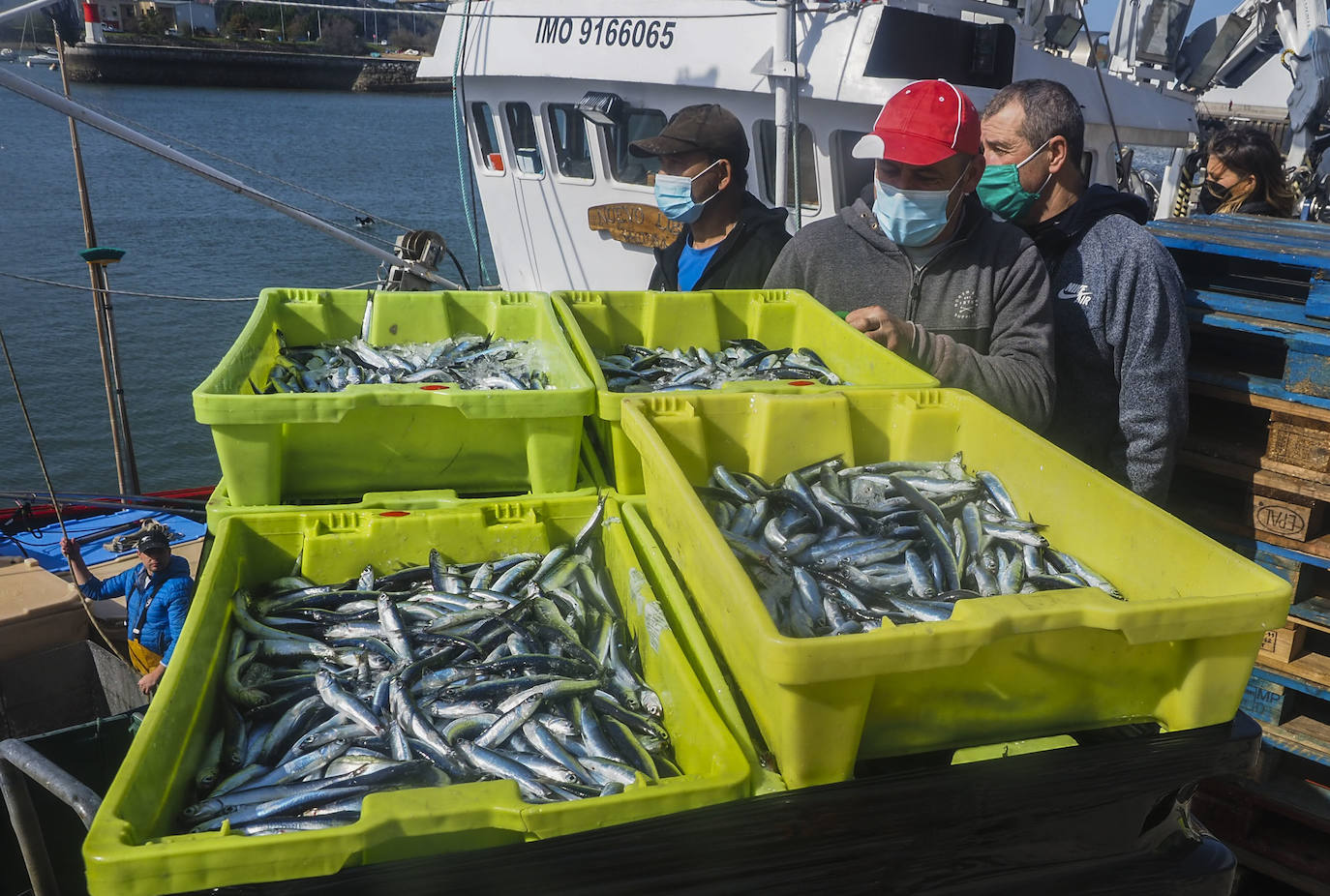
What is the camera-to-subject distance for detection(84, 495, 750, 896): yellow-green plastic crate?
1721 millimetres

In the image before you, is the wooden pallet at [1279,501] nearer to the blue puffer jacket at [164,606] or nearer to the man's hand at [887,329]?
the man's hand at [887,329]

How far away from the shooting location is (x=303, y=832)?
175 centimetres

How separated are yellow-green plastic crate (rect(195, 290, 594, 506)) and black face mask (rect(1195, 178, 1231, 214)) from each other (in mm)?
5657

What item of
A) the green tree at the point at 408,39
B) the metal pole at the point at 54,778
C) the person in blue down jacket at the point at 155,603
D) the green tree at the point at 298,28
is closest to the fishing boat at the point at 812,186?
the metal pole at the point at 54,778

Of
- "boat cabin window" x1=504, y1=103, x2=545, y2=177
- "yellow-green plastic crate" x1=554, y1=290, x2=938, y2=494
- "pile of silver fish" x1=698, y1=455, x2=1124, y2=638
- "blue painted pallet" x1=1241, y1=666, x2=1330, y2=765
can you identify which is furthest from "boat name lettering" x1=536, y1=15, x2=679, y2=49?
"blue painted pallet" x1=1241, y1=666, x2=1330, y2=765

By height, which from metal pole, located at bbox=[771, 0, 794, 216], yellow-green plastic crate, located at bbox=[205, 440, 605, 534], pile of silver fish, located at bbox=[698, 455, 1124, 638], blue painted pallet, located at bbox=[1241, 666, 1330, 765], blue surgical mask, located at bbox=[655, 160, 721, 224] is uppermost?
metal pole, located at bbox=[771, 0, 794, 216]

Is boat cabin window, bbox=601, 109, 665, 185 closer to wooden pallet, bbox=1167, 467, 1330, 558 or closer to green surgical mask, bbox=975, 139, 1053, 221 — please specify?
green surgical mask, bbox=975, 139, 1053, 221

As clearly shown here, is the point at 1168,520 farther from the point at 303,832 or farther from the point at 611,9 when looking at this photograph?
the point at 611,9

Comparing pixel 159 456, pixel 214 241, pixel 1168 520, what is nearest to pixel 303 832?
pixel 1168 520

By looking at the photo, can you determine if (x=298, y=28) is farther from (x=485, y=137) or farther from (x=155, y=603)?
(x=155, y=603)

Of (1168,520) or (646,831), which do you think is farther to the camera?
(1168,520)

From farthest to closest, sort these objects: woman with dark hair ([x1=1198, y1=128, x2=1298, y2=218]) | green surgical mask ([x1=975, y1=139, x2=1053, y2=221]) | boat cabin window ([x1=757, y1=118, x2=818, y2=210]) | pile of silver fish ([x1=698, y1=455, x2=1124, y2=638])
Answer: boat cabin window ([x1=757, y1=118, x2=818, y2=210]) < woman with dark hair ([x1=1198, y1=128, x2=1298, y2=218]) < green surgical mask ([x1=975, y1=139, x2=1053, y2=221]) < pile of silver fish ([x1=698, y1=455, x2=1124, y2=638])

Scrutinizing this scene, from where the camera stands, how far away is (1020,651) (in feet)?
6.60

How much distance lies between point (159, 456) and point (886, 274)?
15685 mm
